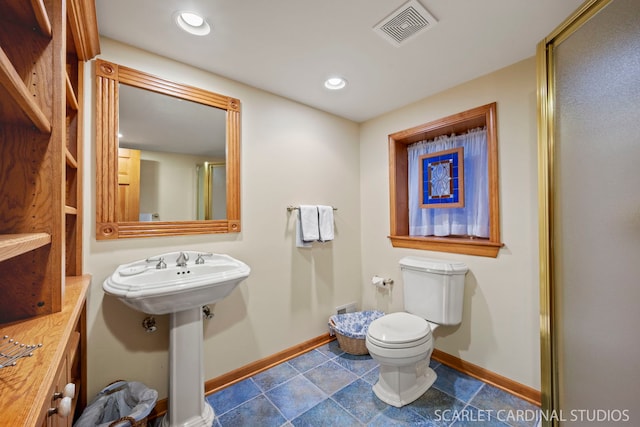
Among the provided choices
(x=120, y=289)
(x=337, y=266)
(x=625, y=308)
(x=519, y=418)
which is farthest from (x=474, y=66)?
(x=120, y=289)

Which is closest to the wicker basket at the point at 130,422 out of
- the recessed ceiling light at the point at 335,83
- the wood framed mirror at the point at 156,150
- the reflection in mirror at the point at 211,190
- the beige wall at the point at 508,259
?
the wood framed mirror at the point at 156,150

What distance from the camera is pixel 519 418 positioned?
148cm

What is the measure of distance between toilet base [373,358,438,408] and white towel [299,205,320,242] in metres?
1.02

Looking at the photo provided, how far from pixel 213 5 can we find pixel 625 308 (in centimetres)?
202

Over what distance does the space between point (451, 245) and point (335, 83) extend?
4.86 ft

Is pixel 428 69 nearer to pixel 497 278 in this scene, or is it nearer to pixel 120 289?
pixel 497 278

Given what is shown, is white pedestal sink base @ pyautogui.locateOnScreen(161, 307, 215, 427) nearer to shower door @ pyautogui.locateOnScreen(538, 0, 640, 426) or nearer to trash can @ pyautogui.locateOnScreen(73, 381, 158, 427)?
trash can @ pyautogui.locateOnScreen(73, 381, 158, 427)

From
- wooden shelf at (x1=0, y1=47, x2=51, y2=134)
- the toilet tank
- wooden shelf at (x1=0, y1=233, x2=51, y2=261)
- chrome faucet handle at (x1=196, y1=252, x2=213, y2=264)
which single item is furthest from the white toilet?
wooden shelf at (x1=0, y1=47, x2=51, y2=134)

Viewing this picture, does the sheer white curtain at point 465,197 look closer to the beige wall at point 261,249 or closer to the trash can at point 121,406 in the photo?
the beige wall at point 261,249

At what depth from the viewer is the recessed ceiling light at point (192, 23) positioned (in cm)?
128

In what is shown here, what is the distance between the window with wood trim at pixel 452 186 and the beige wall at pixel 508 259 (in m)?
0.04

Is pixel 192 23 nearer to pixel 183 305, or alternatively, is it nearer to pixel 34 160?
pixel 34 160

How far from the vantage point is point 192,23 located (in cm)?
134

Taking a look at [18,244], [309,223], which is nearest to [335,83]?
[309,223]
